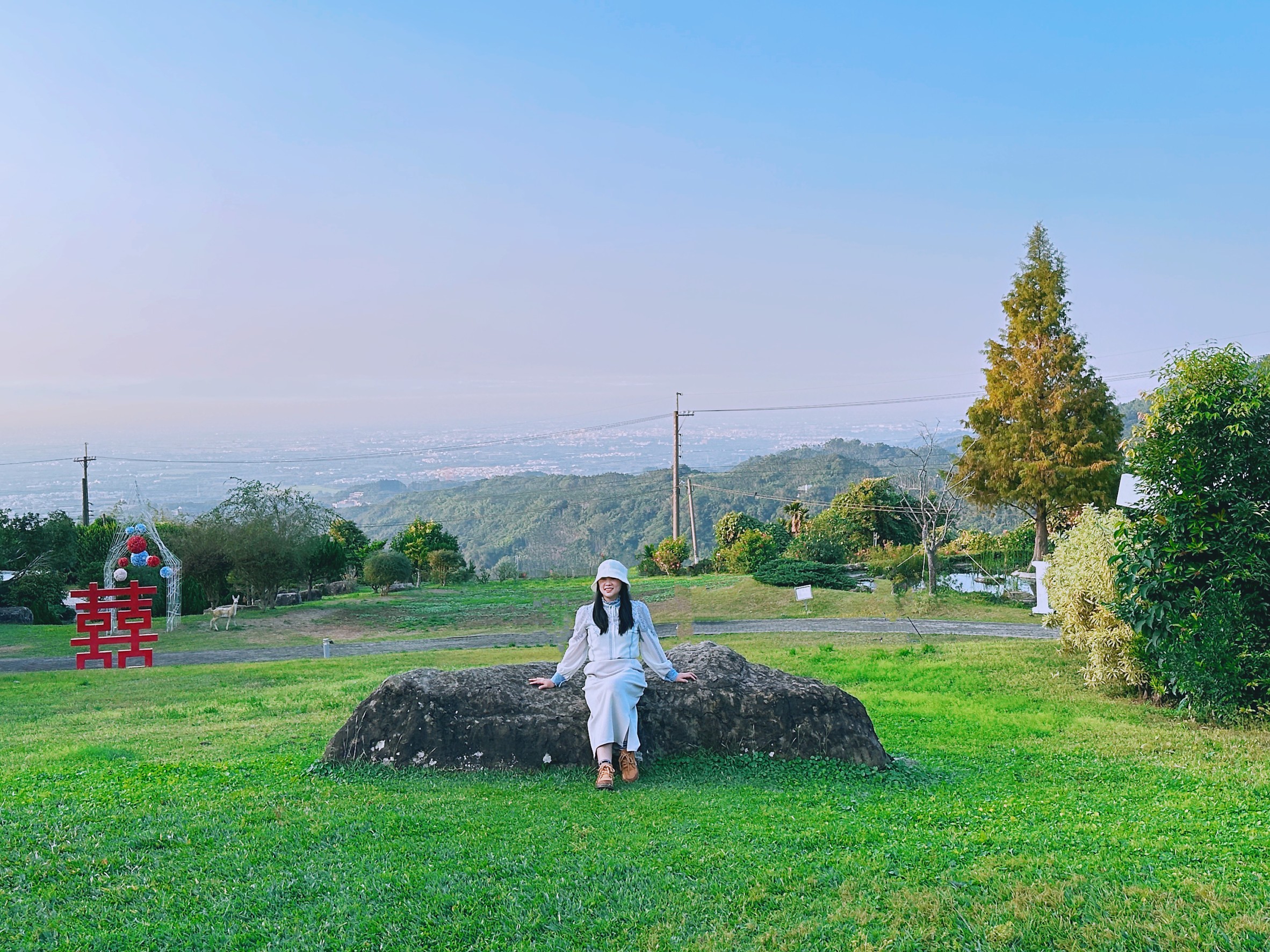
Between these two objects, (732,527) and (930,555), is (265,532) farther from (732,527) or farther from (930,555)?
(930,555)

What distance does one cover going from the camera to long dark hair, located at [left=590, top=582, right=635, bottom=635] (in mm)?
7258

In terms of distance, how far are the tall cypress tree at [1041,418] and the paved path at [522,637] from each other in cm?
887

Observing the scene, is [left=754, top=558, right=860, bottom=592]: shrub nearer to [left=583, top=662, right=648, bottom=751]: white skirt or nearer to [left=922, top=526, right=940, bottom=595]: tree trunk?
[left=922, top=526, right=940, bottom=595]: tree trunk

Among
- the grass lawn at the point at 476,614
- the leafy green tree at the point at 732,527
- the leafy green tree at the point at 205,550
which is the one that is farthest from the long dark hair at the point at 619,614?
the leafy green tree at the point at 732,527

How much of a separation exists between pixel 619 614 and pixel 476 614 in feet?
66.7

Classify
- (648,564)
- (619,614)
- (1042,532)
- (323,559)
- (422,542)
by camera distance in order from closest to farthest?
1. (619,614)
2. (1042,532)
3. (323,559)
4. (648,564)
5. (422,542)

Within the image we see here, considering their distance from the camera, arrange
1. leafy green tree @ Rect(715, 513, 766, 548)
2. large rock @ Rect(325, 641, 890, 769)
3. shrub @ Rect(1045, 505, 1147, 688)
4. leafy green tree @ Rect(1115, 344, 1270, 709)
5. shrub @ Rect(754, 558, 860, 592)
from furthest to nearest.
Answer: leafy green tree @ Rect(715, 513, 766, 548)
shrub @ Rect(754, 558, 860, 592)
shrub @ Rect(1045, 505, 1147, 688)
leafy green tree @ Rect(1115, 344, 1270, 709)
large rock @ Rect(325, 641, 890, 769)

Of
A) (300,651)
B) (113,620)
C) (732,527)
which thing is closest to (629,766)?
(113,620)

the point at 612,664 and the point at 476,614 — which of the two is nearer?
the point at 612,664

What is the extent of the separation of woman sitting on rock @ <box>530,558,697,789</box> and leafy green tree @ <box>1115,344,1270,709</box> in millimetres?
5998

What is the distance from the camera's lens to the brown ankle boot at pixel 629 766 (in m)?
6.56

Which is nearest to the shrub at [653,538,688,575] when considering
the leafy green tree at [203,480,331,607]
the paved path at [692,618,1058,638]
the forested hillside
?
the forested hillside

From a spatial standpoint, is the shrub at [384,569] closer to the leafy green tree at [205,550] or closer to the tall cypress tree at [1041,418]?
the leafy green tree at [205,550]

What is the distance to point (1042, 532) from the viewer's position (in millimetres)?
30734
